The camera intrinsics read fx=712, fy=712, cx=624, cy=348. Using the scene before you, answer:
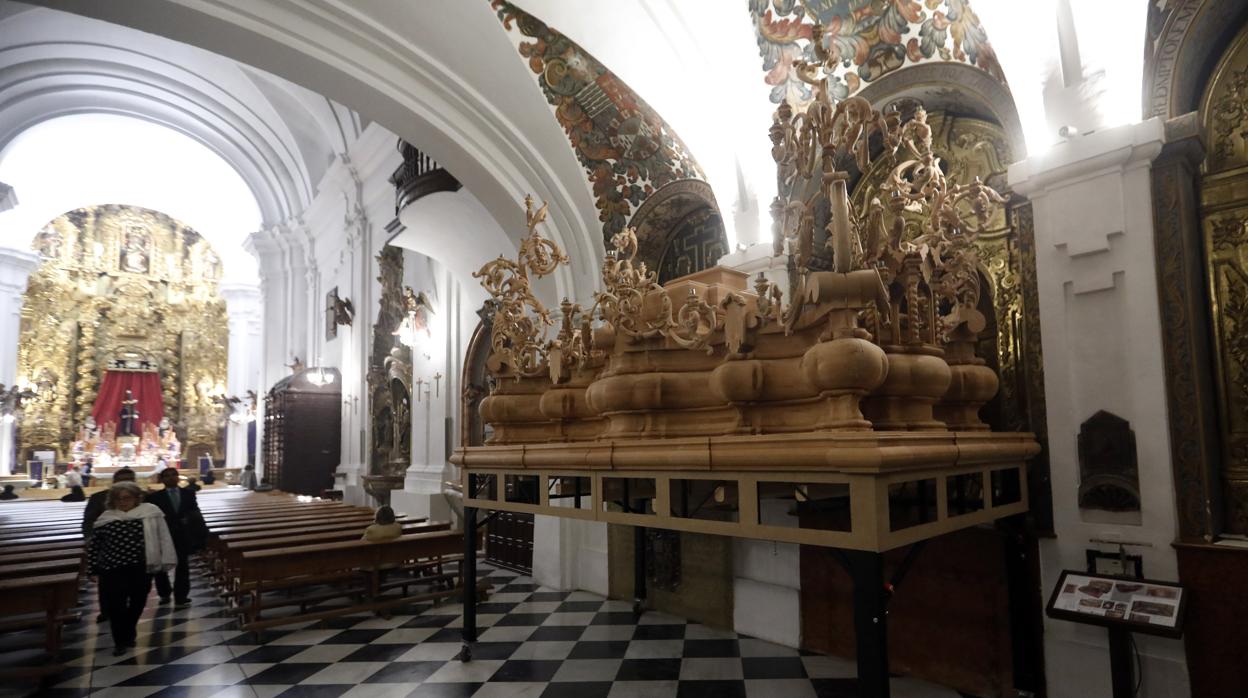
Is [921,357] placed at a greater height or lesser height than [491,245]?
lesser

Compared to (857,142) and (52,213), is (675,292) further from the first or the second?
(52,213)

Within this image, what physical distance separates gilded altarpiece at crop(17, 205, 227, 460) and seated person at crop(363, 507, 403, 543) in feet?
76.6

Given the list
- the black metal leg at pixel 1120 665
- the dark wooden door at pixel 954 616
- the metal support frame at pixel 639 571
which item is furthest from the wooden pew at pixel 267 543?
the black metal leg at pixel 1120 665

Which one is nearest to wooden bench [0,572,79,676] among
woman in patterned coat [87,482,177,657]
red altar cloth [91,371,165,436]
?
woman in patterned coat [87,482,177,657]

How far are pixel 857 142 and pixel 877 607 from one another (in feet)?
5.85

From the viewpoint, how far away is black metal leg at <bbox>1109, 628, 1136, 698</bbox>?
10.2ft

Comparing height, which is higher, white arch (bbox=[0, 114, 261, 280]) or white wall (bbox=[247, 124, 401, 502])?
white arch (bbox=[0, 114, 261, 280])

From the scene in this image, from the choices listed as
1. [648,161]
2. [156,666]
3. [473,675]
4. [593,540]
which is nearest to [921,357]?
[473,675]

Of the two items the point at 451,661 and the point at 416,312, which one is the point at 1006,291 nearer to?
the point at 451,661

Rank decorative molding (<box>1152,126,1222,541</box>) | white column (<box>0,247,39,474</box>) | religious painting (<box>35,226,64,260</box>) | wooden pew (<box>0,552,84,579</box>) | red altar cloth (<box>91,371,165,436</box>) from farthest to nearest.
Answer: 1. red altar cloth (<box>91,371,165,436</box>)
2. religious painting (<box>35,226,64,260</box>)
3. white column (<box>0,247,39,474</box>)
4. wooden pew (<box>0,552,84,579</box>)
5. decorative molding (<box>1152,126,1222,541</box>)

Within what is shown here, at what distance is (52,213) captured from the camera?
22938 mm

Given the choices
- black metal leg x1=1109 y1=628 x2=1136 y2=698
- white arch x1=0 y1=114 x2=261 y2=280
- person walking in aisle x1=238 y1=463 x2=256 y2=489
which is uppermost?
white arch x1=0 y1=114 x2=261 y2=280

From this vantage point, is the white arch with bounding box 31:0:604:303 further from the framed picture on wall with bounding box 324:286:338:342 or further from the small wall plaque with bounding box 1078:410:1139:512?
the framed picture on wall with bounding box 324:286:338:342

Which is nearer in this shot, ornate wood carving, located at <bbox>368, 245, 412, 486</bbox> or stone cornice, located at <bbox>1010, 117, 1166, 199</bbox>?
stone cornice, located at <bbox>1010, 117, 1166, 199</bbox>
